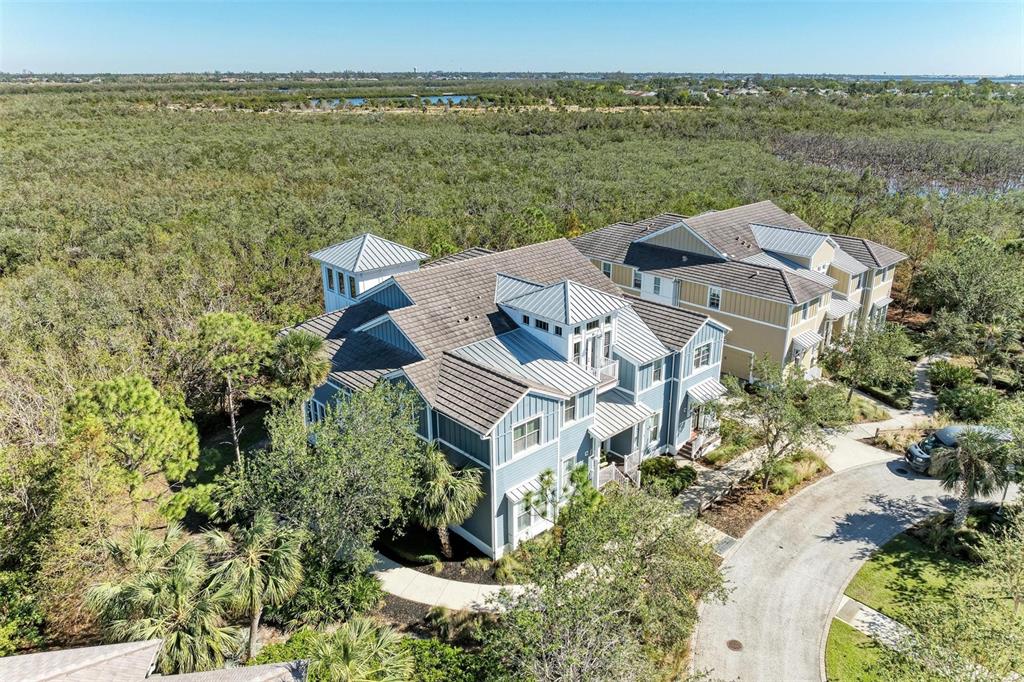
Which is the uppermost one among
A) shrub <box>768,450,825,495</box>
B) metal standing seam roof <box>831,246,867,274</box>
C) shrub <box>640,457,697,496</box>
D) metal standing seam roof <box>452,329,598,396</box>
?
metal standing seam roof <box>831,246,867,274</box>

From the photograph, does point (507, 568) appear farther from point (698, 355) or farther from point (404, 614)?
point (698, 355)

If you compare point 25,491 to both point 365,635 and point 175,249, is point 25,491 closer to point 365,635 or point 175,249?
point 365,635

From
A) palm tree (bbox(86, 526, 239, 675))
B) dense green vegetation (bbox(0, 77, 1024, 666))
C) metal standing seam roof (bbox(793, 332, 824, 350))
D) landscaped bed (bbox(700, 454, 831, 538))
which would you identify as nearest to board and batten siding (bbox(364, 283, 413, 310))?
dense green vegetation (bbox(0, 77, 1024, 666))

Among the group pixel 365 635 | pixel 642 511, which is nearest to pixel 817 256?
pixel 642 511

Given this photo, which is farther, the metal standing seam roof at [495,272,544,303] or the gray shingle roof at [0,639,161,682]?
the metal standing seam roof at [495,272,544,303]

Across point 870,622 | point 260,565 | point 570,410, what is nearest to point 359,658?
point 260,565

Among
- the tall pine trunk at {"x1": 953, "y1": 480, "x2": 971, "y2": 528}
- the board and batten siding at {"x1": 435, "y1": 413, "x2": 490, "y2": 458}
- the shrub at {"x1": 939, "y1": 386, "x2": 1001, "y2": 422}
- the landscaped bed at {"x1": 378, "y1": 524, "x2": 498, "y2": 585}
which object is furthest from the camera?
the shrub at {"x1": 939, "y1": 386, "x2": 1001, "y2": 422}

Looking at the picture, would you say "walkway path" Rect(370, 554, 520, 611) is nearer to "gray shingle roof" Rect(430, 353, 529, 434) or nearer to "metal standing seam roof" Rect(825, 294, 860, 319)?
"gray shingle roof" Rect(430, 353, 529, 434)
